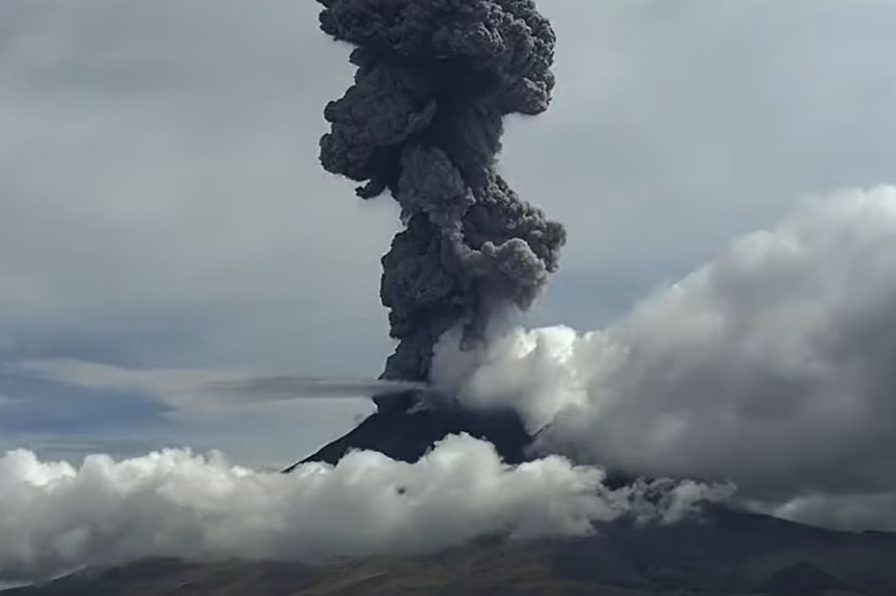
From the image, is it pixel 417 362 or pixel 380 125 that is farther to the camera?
pixel 417 362

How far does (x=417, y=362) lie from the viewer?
16025 centimetres

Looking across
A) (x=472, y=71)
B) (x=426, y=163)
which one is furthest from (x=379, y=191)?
(x=472, y=71)

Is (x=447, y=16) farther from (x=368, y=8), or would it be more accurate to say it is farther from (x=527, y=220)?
(x=527, y=220)

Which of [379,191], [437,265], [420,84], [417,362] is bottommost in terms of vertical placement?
[417,362]

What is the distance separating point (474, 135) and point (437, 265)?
687 inches

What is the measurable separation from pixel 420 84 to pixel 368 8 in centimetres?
1190

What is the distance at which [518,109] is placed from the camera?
496ft

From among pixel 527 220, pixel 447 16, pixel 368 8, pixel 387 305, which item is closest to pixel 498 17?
pixel 447 16

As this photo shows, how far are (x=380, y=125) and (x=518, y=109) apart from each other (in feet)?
57.9

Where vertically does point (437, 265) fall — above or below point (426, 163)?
below

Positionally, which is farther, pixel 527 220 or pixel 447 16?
pixel 527 220

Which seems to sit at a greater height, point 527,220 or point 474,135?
point 474,135

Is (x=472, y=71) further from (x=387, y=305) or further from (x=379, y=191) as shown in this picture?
(x=387, y=305)

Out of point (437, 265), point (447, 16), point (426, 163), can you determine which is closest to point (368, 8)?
point (447, 16)
